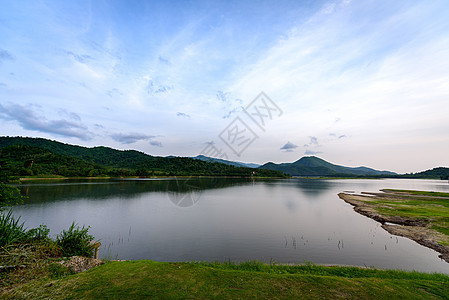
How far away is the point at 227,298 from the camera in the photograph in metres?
5.45

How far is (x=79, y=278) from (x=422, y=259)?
1803 centimetres

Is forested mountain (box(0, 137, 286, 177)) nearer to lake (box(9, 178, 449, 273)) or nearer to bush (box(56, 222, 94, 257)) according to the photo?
lake (box(9, 178, 449, 273))

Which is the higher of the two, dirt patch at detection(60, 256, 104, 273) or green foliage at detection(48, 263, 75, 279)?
green foliage at detection(48, 263, 75, 279)

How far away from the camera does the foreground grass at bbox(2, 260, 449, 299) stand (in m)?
5.53

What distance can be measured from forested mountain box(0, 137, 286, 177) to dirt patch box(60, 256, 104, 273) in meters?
75.1

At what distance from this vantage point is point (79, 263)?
7.88 metres

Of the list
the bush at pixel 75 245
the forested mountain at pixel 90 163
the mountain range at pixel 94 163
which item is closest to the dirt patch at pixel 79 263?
the bush at pixel 75 245

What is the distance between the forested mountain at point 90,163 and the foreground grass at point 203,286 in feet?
254

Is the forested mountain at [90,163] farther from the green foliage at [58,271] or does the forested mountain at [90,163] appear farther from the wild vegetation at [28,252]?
the green foliage at [58,271]

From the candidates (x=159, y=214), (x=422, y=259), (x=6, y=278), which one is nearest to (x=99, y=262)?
(x=6, y=278)

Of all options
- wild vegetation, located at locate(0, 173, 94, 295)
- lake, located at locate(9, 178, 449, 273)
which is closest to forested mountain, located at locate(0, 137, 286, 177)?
lake, located at locate(9, 178, 449, 273)

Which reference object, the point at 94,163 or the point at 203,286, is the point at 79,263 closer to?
the point at 203,286

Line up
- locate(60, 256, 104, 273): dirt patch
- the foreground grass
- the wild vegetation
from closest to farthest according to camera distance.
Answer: the foreground grass, the wild vegetation, locate(60, 256, 104, 273): dirt patch

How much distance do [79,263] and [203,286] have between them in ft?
18.1
